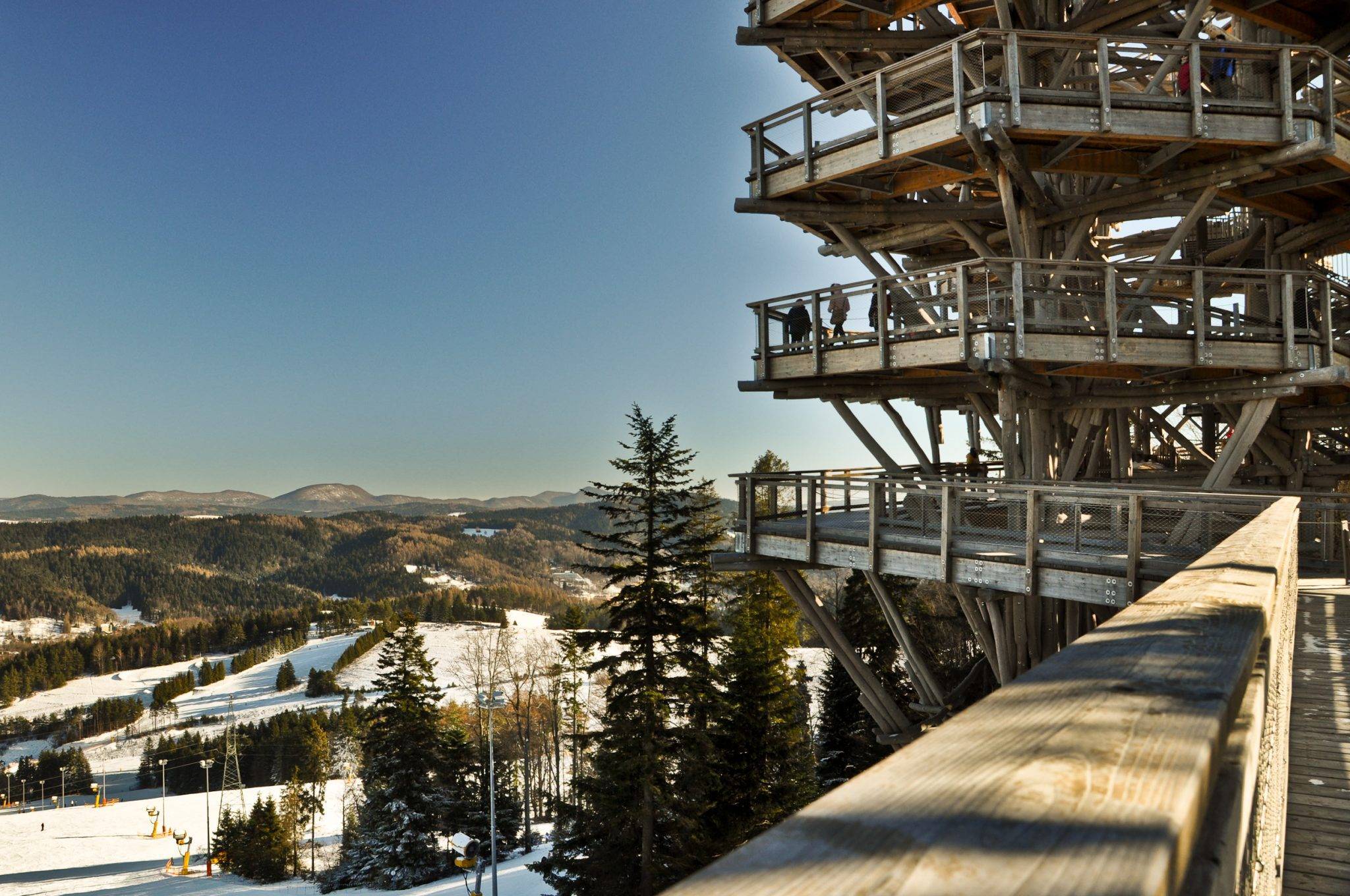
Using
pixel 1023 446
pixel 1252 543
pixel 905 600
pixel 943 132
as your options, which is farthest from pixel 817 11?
pixel 905 600

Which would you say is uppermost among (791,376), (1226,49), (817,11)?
(817,11)

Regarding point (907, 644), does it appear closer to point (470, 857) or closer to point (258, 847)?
point (470, 857)

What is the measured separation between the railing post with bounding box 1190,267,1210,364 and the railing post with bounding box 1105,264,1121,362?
969 millimetres

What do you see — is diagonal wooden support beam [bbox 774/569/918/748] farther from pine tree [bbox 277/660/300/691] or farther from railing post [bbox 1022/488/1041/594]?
pine tree [bbox 277/660/300/691]

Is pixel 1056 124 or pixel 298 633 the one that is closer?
pixel 1056 124

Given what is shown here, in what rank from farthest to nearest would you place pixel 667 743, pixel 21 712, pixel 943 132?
pixel 21 712 → pixel 667 743 → pixel 943 132

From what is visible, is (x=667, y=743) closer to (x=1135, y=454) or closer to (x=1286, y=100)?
(x=1135, y=454)

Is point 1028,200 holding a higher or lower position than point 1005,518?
higher

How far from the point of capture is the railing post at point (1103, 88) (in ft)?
34.2

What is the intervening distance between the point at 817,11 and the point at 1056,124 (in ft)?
15.8

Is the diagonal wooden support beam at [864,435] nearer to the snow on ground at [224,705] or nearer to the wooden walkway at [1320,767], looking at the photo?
the wooden walkway at [1320,767]

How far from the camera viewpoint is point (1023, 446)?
14.6 metres

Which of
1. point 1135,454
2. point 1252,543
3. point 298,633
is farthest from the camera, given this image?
point 298,633

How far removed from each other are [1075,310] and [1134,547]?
4666mm
